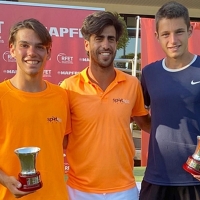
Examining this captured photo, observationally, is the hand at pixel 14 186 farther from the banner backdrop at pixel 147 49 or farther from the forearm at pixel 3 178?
the banner backdrop at pixel 147 49

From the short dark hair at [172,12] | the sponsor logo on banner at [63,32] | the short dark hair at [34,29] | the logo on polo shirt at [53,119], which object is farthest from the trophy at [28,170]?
the sponsor logo on banner at [63,32]

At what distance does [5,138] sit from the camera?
2.21 metres

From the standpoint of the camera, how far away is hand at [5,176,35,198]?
6.77 ft

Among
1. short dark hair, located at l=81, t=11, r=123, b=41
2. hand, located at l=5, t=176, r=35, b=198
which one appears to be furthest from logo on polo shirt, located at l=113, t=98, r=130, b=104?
hand, located at l=5, t=176, r=35, b=198

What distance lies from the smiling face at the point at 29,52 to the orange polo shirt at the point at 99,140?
424mm

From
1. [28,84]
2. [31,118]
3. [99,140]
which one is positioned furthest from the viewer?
[99,140]

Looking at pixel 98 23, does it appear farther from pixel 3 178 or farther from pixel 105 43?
pixel 3 178

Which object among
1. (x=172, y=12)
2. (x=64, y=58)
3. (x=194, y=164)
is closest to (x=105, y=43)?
(x=172, y=12)

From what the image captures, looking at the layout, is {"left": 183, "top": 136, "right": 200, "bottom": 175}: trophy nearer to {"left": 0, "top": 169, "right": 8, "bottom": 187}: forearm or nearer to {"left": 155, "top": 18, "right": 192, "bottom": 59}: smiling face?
{"left": 155, "top": 18, "right": 192, "bottom": 59}: smiling face

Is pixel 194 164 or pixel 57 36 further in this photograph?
pixel 57 36

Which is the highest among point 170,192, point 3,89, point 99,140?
point 3,89

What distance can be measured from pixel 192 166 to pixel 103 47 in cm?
101

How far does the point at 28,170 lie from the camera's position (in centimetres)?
209

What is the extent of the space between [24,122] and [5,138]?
146mm
